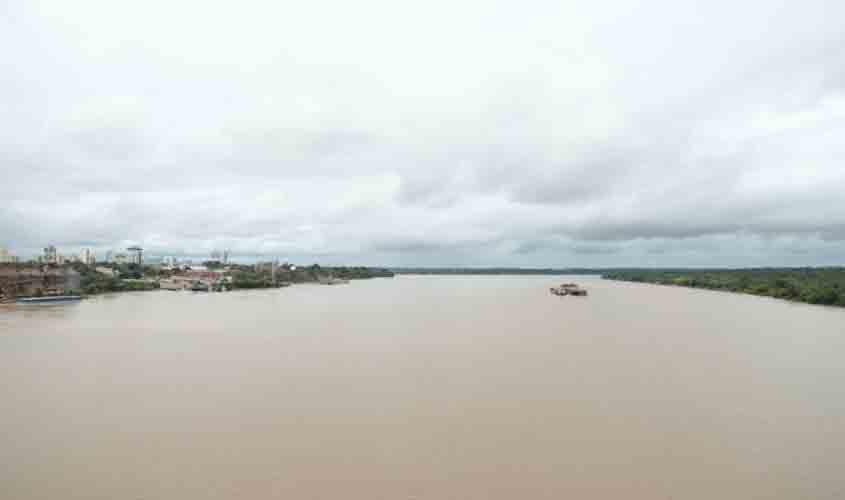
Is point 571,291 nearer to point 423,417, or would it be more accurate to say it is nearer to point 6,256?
point 423,417

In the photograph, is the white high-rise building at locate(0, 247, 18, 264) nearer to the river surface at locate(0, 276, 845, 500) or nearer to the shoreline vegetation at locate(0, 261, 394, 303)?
the shoreline vegetation at locate(0, 261, 394, 303)

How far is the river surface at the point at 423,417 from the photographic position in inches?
191

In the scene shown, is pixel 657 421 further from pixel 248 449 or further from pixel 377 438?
pixel 248 449

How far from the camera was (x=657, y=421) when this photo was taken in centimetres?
679

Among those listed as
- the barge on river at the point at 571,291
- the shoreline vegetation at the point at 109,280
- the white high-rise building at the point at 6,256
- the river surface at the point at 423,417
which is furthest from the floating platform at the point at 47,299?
the barge on river at the point at 571,291

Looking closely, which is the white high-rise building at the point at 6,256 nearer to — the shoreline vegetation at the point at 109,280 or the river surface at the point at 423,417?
the shoreline vegetation at the point at 109,280

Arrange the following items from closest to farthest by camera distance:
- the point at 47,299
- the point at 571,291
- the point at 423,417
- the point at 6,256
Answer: the point at 423,417
the point at 47,299
the point at 571,291
the point at 6,256

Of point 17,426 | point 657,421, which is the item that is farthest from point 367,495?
point 17,426

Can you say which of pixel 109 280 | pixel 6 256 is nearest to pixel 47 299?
pixel 109 280

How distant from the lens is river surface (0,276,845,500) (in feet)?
15.9

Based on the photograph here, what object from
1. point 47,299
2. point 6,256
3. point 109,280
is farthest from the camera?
point 6,256

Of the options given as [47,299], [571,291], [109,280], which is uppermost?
[109,280]

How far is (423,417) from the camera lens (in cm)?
691

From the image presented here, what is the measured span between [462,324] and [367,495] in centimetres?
1383
